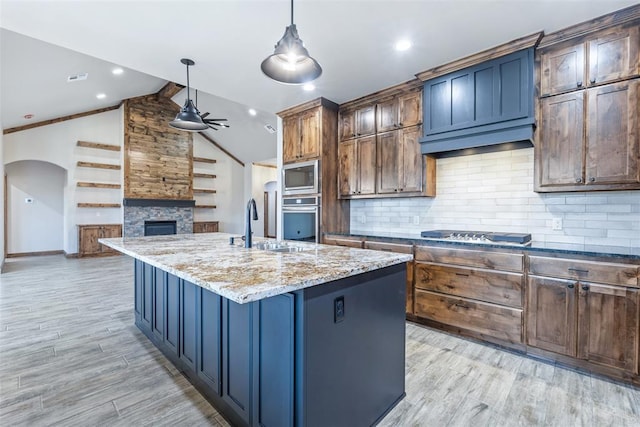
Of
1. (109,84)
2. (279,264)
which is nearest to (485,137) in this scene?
(279,264)

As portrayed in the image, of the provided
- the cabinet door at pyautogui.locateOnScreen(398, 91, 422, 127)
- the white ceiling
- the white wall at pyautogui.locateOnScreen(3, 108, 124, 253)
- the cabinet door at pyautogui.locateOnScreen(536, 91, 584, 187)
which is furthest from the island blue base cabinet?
the white wall at pyautogui.locateOnScreen(3, 108, 124, 253)

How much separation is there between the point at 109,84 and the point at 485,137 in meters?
6.96

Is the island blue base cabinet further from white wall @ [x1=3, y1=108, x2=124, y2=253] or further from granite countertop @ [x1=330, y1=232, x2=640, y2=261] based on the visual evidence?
white wall @ [x1=3, y1=108, x2=124, y2=253]

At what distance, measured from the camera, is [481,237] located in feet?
9.37

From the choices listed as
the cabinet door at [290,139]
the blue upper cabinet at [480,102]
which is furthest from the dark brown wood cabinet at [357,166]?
the blue upper cabinet at [480,102]

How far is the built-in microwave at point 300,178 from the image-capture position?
402cm

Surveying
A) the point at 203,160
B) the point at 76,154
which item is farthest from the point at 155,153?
the point at 76,154

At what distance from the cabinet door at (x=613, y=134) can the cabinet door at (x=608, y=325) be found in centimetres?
84

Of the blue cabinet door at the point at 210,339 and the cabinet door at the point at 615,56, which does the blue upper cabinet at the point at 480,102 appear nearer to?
the cabinet door at the point at 615,56

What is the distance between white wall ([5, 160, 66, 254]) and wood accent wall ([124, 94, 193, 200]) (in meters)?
1.83

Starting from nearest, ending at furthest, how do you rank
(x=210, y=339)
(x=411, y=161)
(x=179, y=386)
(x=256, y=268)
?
(x=256, y=268) < (x=210, y=339) < (x=179, y=386) < (x=411, y=161)

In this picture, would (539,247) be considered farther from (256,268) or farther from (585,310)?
(256,268)

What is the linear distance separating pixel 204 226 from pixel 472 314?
8.80m

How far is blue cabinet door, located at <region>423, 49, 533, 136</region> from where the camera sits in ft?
→ 8.47
